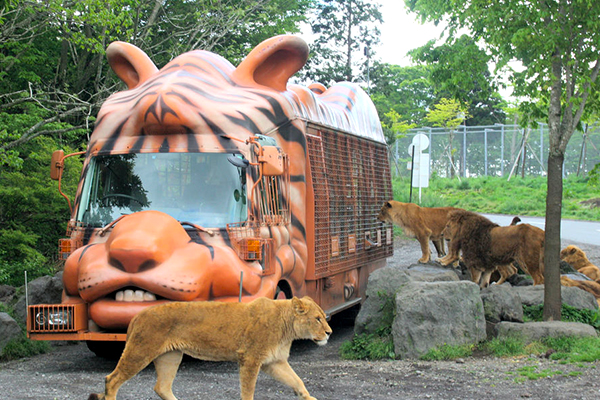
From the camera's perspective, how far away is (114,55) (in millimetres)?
9586

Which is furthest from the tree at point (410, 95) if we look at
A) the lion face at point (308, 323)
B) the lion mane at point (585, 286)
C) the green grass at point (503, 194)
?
the lion face at point (308, 323)

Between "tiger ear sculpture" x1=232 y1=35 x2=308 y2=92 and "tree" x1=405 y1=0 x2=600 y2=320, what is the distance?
285 cm

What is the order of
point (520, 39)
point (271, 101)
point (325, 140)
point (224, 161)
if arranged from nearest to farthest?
point (224, 161)
point (271, 101)
point (520, 39)
point (325, 140)

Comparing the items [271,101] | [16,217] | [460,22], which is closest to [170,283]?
[271,101]

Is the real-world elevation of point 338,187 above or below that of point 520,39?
below

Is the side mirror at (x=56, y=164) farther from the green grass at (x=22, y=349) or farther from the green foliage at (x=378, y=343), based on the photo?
the green foliage at (x=378, y=343)

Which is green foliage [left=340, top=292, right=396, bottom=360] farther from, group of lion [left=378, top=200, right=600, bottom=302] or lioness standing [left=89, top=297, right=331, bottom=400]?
group of lion [left=378, top=200, right=600, bottom=302]

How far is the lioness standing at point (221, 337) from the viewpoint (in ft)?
18.1

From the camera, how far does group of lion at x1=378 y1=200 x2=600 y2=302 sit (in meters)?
10.9

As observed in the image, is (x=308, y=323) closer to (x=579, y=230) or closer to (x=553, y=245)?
(x=553, y=245)

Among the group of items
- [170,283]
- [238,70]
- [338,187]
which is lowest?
[170,283]

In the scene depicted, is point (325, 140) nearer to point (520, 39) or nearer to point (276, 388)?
point (520, 39)

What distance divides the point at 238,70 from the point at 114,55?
198cm

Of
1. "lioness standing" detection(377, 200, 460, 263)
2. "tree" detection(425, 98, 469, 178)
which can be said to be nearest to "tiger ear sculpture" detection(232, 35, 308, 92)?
"lioness standing" detection(377, 200, 460, 263)
